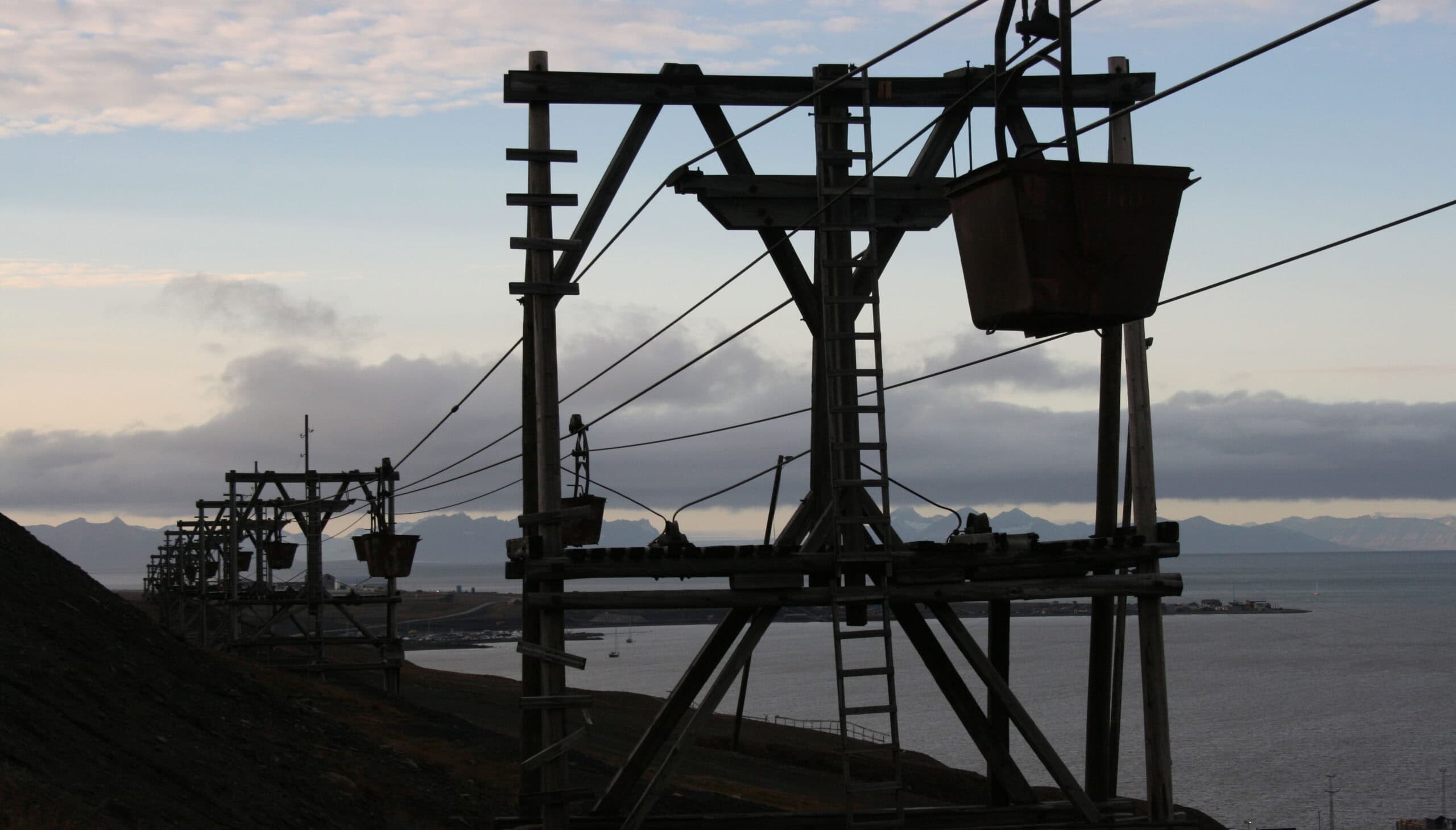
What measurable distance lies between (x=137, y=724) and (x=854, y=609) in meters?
8.44

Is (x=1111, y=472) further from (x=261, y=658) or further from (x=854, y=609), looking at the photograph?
(x=261, y=658)

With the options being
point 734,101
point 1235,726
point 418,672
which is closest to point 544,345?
point 734,101

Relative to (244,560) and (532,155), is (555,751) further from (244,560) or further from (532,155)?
(244,560)

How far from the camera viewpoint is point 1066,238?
24.5ft

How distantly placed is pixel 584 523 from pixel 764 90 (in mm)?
5115

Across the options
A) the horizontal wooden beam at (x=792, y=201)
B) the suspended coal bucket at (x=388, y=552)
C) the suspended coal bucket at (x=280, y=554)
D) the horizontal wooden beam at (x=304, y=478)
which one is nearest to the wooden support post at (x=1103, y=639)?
the horizontal wooden beam at (x=792, y=201)

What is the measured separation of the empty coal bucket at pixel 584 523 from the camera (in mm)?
12383

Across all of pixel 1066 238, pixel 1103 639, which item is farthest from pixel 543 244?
pixel 1103 639

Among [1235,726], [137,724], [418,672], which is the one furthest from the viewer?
[1235,726]

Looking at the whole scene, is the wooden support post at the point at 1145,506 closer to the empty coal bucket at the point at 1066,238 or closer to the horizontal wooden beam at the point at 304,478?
the empty coal bucket at the point at 1066,238

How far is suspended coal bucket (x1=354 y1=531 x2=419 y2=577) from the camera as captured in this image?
2822 cm

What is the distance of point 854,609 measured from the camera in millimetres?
11852

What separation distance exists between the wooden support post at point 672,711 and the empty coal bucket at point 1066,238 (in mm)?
4769

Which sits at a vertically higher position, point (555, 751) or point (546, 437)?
point (546, 437)
